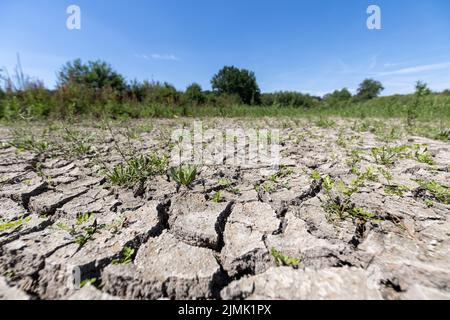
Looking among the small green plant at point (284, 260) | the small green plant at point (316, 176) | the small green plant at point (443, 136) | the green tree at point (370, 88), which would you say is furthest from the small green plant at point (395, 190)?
the green tree at point (370, 88)

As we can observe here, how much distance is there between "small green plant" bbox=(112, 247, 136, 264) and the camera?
0.89 metres

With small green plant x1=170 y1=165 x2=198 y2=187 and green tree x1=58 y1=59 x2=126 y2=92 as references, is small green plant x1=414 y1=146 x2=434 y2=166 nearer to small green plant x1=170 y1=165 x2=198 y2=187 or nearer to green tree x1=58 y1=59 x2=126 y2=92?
small green plant x1=170 y1=165 x2=198 y2=187

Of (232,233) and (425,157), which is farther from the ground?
(425,157)

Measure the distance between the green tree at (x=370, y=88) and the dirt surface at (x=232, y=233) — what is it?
160ft

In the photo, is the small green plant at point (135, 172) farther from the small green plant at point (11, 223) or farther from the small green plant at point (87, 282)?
the small green plant at point (87, 282)

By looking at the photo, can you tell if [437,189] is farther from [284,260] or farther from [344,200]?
[284,260]

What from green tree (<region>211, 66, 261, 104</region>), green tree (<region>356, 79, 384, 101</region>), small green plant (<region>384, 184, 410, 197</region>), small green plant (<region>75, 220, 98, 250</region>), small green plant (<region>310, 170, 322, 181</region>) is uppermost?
green tree (<region>356, 79, 384, 101</region>)

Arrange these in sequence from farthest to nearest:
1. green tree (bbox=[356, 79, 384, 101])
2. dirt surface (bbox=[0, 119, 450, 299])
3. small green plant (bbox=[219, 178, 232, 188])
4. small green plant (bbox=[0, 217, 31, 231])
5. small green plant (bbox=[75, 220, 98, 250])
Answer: green tree (bbox=[356, 79, 384, 101]) → small green plant (bbox=[219, 178, 232, 188]) → small green plant (bbox=[0, 217, 31, 231]) → small green plant (bbox=[75, 220, 98, 250]) → dirt surface (bbox=[0, 119, 450, 299])

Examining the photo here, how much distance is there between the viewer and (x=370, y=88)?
4266 cm

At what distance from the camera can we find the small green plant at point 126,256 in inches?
35.0

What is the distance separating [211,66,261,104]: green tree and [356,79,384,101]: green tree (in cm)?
2722

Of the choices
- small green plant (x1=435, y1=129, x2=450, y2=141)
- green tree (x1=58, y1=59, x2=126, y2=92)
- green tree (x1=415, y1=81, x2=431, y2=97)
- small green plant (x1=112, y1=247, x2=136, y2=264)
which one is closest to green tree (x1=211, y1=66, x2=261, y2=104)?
green tree (x1=58, y1=59, x2=126, y2=92)

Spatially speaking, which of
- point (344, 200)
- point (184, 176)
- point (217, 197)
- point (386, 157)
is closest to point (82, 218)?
point (184, 176)

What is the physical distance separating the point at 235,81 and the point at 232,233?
27731 mm
